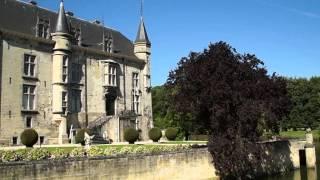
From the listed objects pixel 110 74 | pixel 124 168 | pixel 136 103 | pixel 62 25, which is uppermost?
pixel 62 25

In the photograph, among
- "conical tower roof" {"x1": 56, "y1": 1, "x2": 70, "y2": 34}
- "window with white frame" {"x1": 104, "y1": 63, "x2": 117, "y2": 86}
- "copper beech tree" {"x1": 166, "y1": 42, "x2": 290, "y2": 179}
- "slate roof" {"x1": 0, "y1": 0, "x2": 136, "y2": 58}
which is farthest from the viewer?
"window with white frame" {"x1": 104, "y1": 63, "x2": 117, "y2": 86}

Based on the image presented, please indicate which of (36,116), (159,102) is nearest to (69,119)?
(36,116)

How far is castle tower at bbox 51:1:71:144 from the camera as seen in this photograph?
129 feet

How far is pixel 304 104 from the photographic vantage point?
75.9 metres

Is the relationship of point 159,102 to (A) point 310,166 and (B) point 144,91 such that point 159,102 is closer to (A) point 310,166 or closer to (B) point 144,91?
(B) point 144,91

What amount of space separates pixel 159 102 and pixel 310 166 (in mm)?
41019

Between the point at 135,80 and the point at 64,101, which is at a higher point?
the point at 135,80

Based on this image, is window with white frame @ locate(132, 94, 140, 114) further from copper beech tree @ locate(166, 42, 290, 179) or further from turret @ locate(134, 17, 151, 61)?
copper beech tree @ locate(166, 42, 290, 179)

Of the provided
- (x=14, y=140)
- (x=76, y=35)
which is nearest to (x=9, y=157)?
(x=14, y=140)

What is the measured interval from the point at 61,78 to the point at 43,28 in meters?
4.78

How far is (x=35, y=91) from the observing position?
125 feet

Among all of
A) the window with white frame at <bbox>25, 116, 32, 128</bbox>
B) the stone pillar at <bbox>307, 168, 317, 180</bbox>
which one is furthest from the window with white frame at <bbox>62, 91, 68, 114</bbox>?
the stone pillar at <bbox>307, 168, 317, 180</bbox>

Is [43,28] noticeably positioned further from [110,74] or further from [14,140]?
[14,140]

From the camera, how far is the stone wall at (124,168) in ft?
58.3
